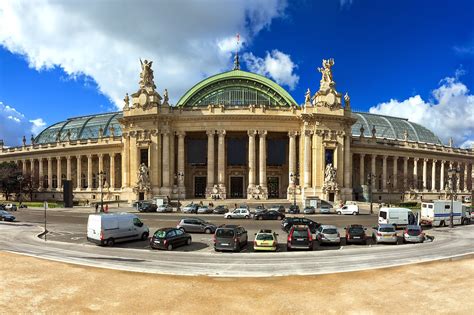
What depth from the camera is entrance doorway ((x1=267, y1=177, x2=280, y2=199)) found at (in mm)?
80875

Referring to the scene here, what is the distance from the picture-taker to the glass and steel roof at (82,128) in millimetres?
103438

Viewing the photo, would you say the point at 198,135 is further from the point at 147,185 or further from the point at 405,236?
the point at 405,236

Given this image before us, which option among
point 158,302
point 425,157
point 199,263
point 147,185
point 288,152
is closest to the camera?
point 158,302

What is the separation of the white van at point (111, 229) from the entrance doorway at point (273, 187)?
53497 mm

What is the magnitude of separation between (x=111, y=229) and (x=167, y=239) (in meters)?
5.26

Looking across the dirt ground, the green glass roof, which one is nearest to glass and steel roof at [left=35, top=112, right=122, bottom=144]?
the green glass roof

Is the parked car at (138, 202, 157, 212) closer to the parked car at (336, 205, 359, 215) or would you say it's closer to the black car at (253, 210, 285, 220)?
the black car at (253, 210, 285, 220)

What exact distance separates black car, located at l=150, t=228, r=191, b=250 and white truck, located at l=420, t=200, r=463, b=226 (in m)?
29.1

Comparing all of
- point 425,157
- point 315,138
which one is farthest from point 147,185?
point 425,157

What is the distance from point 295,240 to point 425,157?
86.0 meters

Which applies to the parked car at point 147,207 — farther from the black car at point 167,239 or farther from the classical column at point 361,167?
the classical column at point 361,167

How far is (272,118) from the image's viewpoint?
75.9 meters

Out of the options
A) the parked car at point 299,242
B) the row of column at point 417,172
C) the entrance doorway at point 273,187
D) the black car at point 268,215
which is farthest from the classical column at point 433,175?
the parked car at point 299,242

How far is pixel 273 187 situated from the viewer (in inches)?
3206
